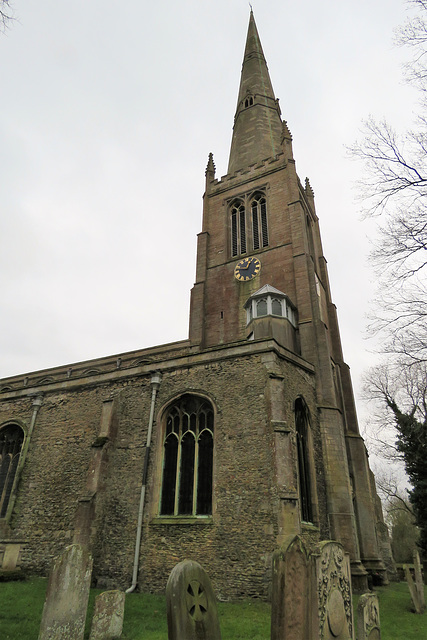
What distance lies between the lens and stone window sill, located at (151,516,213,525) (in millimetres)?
12617

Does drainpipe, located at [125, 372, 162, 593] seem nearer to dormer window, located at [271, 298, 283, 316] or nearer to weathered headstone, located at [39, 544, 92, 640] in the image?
weathered headstone, located at [39, 544, 92, 640]

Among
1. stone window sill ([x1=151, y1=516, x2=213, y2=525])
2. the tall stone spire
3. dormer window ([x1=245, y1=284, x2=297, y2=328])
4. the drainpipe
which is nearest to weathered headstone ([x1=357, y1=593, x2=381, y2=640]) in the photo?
stone window sill ([x1=151, y1=516, x2=213, y2=525])

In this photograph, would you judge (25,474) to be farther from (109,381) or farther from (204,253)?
(204,253)

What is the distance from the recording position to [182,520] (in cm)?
1293

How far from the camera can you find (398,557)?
3572 cm

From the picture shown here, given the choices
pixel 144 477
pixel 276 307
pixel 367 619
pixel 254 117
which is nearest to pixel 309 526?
pixel 144 477

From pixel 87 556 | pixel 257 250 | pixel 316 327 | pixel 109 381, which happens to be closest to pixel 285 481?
pixel 87 556

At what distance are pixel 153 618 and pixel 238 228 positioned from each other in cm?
2153

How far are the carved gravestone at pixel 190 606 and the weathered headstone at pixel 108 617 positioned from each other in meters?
3.33

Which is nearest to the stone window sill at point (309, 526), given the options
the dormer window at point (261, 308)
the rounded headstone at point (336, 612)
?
the rounded headstone at point (336, 612)

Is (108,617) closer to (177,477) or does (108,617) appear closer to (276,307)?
(177,477)

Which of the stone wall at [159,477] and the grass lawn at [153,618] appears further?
the stone wall at [159,477]

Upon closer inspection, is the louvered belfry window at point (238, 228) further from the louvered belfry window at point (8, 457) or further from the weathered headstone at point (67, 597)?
the weathered headstone at point (67, 597)

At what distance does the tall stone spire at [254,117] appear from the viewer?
31.0 m
